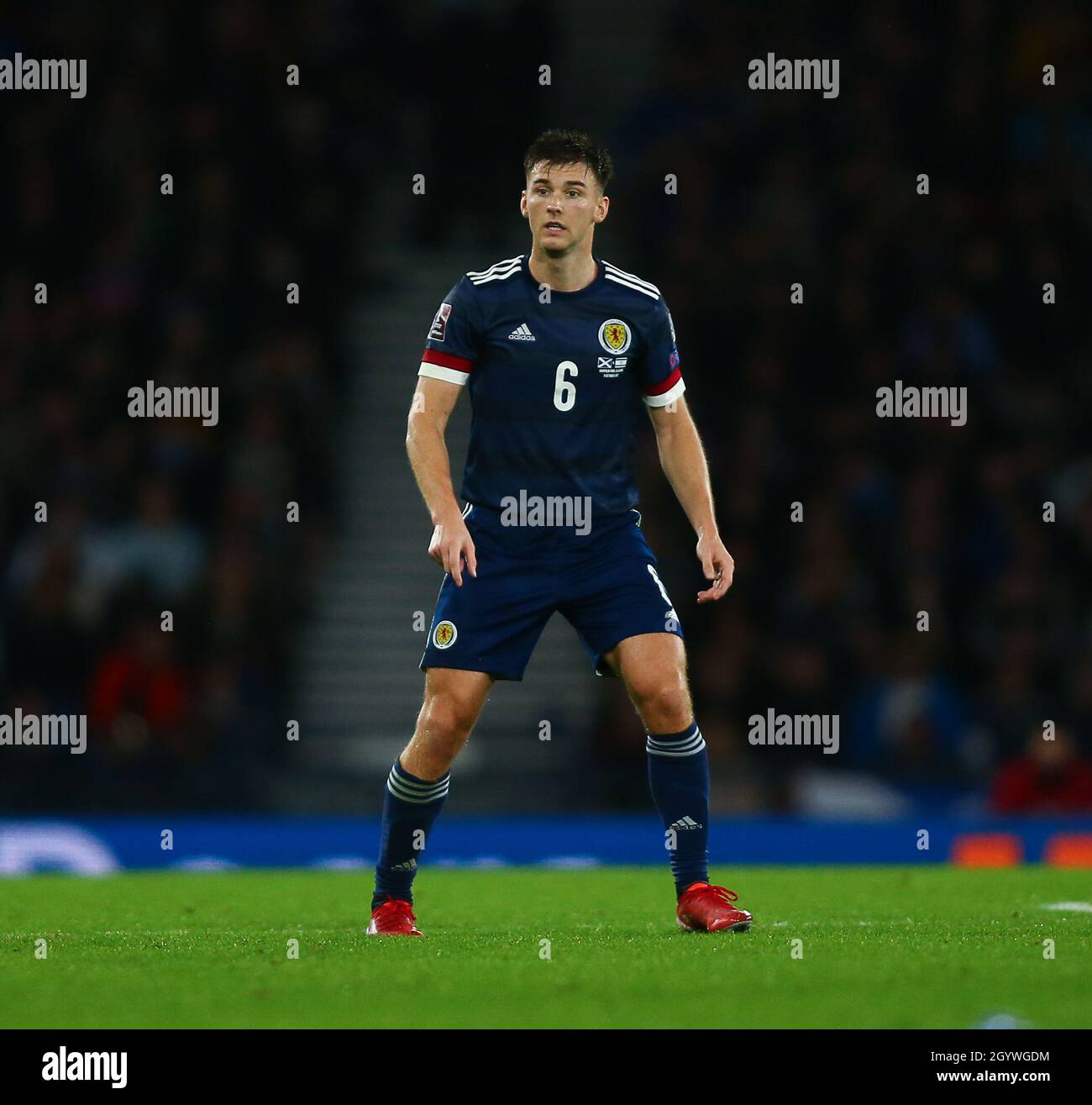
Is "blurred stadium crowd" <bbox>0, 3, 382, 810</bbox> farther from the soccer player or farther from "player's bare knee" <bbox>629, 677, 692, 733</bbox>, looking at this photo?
"player's bare knee" <bbox>629, 677, 692, 733</bbox>

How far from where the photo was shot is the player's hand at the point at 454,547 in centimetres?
627

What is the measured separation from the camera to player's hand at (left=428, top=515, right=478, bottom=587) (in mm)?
6266

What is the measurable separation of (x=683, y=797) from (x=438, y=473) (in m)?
1.34

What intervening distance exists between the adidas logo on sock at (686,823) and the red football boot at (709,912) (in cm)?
19

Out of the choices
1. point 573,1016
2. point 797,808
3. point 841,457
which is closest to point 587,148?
point 573,1016

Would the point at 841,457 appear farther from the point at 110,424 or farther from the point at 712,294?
the point at 110,424

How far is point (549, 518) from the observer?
655cm

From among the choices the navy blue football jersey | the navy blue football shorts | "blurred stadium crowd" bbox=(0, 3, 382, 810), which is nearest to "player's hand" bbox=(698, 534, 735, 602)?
the navy blue football shorts

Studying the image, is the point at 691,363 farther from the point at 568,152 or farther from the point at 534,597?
the point at 534,597

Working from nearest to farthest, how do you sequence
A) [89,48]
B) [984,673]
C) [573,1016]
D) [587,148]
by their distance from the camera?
1. [573,1016]
2. [587,148]
3. [984,673]
4. [89,48]

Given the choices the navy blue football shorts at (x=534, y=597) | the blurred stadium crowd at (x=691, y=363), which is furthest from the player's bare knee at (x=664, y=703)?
the blurred stadium crowd at (x=691, y=363)

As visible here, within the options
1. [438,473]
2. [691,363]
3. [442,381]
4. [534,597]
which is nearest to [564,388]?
[442,381]

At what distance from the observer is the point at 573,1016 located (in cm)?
479

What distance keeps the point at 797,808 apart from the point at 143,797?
3933 millimetres
